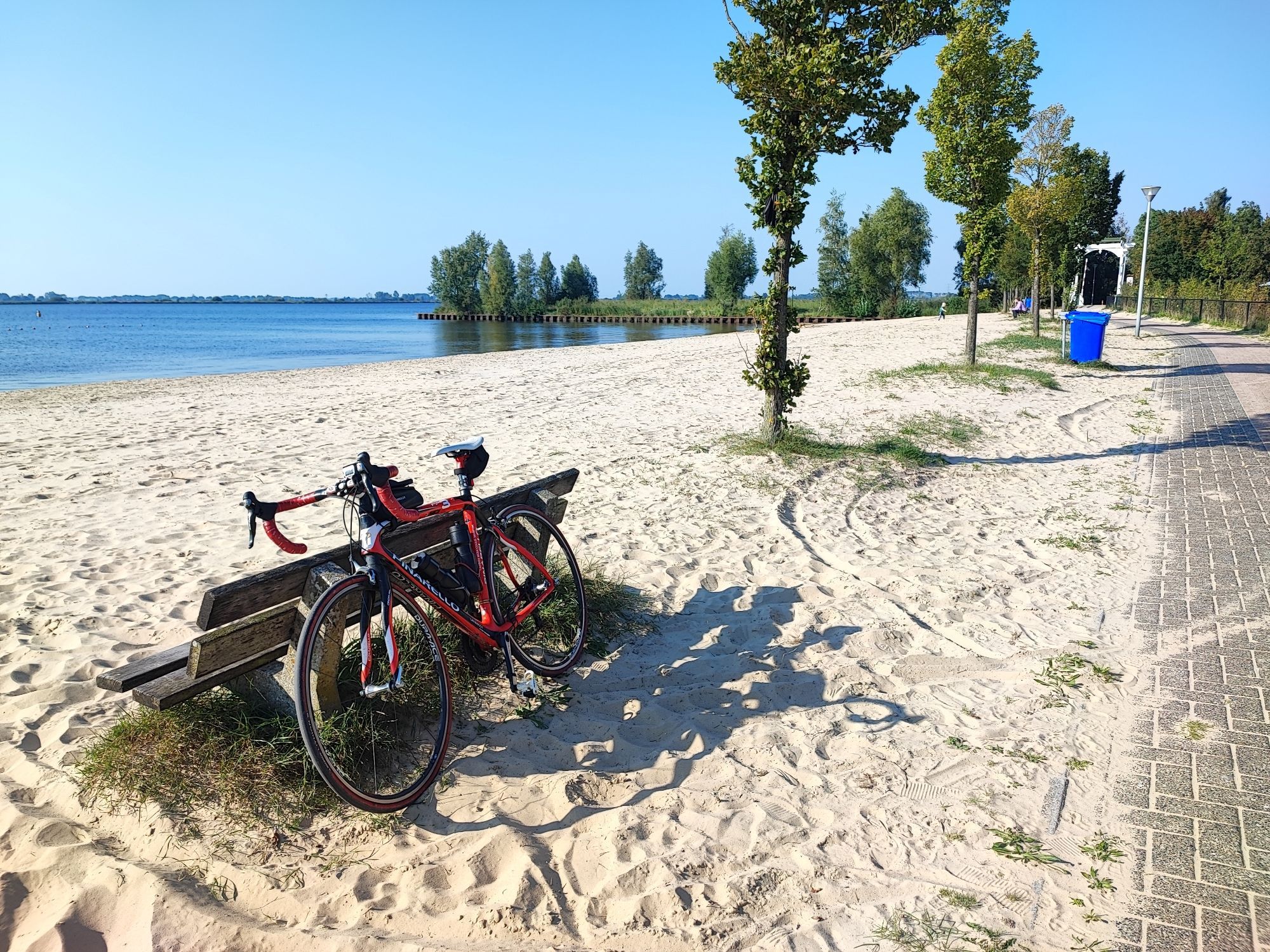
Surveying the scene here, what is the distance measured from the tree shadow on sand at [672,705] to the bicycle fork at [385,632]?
51cm

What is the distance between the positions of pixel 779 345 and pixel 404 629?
6657 mm

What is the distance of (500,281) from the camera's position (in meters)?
113

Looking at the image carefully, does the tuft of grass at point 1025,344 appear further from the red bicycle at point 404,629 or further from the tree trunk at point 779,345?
the red bicycle at point 404,629

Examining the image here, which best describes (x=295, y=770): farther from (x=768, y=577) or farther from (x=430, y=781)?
(x=768, y=577)

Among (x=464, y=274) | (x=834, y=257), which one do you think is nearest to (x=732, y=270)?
(x=834, y=257)

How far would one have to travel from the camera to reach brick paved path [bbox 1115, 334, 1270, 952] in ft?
9.53

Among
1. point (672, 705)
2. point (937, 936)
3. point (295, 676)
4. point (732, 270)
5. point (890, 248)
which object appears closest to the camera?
point (937, 936)

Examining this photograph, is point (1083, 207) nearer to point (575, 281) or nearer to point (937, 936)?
point (937, 936)

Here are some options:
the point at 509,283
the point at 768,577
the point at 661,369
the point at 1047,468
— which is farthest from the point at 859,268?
the point at 768,577

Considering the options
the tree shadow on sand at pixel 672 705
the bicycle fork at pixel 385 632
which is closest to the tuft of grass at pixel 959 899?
the tree shadow on sand at pixel 672 705

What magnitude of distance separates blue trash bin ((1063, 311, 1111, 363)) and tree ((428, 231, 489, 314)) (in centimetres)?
10588

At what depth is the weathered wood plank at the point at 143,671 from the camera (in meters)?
3.27

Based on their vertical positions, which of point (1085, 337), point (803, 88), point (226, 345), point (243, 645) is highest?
point (803, 88)

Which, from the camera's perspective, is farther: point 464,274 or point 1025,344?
point 464,274
